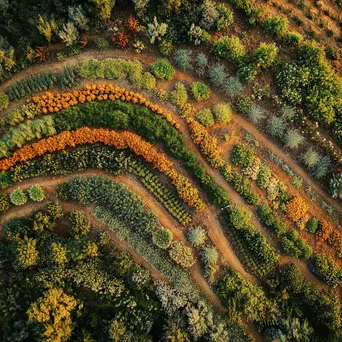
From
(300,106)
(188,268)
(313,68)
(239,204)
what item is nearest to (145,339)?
(188,268)

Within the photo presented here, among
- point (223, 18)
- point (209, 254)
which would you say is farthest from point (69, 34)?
point (209, 254)

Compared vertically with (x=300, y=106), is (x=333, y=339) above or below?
below

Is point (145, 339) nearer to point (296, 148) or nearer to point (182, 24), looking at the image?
point (296, 148)

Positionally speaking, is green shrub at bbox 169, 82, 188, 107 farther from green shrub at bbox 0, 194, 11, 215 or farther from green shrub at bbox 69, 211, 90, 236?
green shrub at bbox 0, 194, 11, 215

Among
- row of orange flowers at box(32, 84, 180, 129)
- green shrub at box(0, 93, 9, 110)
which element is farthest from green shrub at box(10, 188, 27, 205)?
green shrub at box(0, 93, 9, 110)

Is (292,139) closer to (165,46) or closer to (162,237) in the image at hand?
(165,46)

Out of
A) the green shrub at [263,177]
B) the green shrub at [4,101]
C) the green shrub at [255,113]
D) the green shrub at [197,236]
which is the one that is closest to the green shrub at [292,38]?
the green shrub at [255,113]
